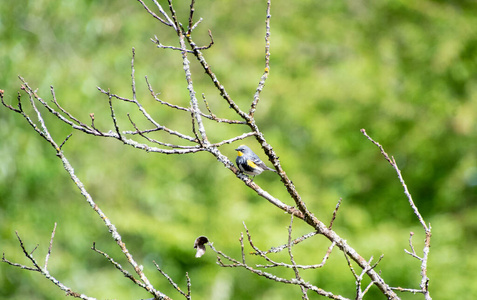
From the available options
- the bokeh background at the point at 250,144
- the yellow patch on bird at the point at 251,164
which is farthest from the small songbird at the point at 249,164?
the bokeh background at the point at 250,144

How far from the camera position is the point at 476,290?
256 inches

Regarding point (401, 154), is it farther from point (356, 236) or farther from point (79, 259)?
point (79, 259)

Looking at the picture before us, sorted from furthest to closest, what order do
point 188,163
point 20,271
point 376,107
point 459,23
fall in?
point 188,163
point 376,107
point 459,23
point 20,271

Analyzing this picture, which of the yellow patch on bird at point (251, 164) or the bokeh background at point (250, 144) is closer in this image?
the yellow patch on bird at point (251, 164)

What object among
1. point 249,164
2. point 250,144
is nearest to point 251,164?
point 249,164

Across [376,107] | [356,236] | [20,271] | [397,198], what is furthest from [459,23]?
[20,271]

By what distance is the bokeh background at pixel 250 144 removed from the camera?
20.1 ft

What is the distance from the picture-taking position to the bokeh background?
20.1 ft

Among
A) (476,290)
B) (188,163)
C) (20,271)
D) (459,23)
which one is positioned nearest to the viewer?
(20,271)

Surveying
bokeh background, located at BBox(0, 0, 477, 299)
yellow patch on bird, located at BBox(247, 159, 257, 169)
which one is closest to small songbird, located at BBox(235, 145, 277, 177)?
yellow patch on bird, located at BBox(247, 159, 257, 169)

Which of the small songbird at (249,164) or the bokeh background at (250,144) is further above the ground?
the bokeh background at (250,144)

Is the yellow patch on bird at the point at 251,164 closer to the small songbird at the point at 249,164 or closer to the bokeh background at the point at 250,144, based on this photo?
the small songbird at the point at 249,164

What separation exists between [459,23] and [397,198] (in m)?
2.38

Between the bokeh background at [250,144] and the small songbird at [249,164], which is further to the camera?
the bokeh background at [250,144]
